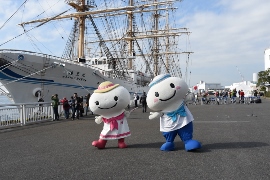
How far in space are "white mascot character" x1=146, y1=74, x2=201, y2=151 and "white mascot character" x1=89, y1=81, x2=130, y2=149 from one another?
0.92 metres

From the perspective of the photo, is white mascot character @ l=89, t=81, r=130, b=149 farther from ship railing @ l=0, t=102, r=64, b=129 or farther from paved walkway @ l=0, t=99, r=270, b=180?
ship railing @ l=0, t=102, r=64, b=129

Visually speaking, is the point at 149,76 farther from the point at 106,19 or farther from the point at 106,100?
the point at 106,100

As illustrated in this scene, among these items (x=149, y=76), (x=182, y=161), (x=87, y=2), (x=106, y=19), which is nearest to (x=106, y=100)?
(x=182, y=161)

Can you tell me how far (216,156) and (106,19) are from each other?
100 ft

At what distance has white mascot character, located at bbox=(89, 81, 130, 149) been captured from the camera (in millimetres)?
7438

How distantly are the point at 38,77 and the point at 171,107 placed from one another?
15572 mm

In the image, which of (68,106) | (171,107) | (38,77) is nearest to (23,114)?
(68,106)

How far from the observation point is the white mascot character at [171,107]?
682cm

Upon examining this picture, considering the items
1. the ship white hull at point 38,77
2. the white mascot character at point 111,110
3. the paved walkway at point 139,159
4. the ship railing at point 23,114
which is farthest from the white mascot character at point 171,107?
the ship white hull at point 38,77

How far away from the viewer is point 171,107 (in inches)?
276

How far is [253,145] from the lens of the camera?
23.3 feet

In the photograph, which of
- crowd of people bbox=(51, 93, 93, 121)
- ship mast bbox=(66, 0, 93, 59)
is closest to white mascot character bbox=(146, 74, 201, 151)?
crowd of people bbox=(51, 93, 93, 121)

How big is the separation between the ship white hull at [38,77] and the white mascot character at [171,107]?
14397 millimetres

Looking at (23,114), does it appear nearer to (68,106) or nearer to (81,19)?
(68,106)
